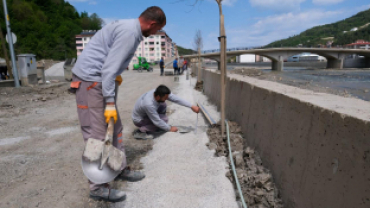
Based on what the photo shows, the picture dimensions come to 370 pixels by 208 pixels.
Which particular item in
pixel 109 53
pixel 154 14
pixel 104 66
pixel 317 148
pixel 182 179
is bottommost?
pixel 182 179

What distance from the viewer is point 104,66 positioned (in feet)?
6.75

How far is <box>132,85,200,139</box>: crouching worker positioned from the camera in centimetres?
405

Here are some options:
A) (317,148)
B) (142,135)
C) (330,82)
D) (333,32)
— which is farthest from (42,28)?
(333,32)

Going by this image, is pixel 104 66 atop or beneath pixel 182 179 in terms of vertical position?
atop

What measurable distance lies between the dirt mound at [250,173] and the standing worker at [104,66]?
1476 mm

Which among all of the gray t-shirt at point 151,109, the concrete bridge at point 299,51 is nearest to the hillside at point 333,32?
the concrete bridge at point 299,51

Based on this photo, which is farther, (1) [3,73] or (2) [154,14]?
(1) [3,73]

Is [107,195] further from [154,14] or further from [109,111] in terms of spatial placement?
[154,14]

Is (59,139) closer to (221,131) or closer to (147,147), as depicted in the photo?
(147,147)

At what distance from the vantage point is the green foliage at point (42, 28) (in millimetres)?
53781

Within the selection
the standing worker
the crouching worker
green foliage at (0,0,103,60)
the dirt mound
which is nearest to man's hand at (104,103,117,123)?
the standing worker

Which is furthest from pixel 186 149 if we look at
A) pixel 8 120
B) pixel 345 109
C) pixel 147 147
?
pixel 8 120

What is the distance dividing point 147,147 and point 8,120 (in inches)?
150

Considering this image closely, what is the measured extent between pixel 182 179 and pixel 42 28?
6878 centimetres
